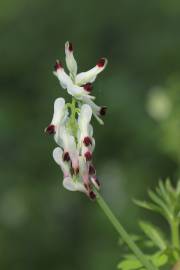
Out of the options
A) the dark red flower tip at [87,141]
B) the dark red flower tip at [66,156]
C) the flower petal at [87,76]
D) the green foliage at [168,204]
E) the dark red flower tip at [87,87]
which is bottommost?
the dark red flower tip at [87,141]

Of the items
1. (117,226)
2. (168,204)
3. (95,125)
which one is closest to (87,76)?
(117,226)

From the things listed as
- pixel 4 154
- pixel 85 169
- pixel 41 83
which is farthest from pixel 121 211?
pixel 85 169

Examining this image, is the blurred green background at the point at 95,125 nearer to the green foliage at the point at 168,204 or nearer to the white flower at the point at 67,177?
the green foliage at the point at 168,204

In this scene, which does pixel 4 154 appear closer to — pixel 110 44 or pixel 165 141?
pixel 110 44

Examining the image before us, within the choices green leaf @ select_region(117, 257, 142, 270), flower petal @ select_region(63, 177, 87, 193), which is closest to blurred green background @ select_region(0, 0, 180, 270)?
green leaf @ select_region(117, 257, 142, 270)

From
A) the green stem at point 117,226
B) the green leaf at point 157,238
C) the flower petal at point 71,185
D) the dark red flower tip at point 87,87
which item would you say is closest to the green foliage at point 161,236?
the green leaf at point 157,238

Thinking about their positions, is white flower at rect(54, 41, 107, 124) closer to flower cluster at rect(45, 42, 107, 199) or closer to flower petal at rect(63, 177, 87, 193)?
A: flower cluster at rect(45, 42, 107, 199)

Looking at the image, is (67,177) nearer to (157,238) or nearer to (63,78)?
(63,78)
